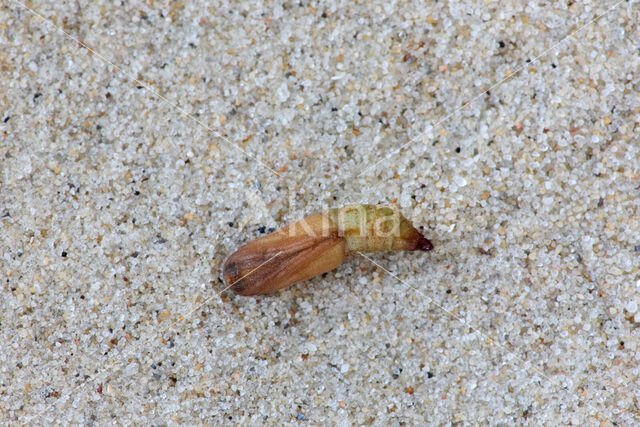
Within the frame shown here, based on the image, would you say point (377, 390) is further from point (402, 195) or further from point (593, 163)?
point (593, 163)

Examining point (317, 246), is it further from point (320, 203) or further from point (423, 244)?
point (423, 244)

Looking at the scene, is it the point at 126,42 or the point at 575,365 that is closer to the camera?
the point at 575,365

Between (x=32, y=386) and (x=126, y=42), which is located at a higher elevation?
(x=126, y=42)

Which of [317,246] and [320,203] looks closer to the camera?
[317,246]

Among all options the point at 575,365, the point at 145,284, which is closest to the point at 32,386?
the point at 145,284

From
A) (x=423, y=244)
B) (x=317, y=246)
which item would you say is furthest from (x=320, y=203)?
(x=423, y=244)

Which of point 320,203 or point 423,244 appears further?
point 320,203
